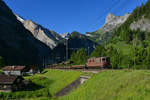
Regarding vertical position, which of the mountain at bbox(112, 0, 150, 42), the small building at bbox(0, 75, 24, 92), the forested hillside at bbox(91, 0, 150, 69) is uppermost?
the mountain at bbox(112, 0, 150, 42)

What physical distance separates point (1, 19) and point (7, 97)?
15840 centimetres

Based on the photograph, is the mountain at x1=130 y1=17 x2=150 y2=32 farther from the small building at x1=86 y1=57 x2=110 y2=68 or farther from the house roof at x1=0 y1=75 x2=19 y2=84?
the house roof at x1=0 y1=75 x2=19 y2=84

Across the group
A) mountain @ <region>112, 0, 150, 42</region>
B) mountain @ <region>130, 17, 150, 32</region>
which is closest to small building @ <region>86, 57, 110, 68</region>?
mountain @ <region>112, 0, 150, 42</region>

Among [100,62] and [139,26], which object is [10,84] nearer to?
[100,62]

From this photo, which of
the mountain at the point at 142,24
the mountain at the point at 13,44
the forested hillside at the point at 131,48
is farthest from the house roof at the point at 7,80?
the mountain at the point at 142,24

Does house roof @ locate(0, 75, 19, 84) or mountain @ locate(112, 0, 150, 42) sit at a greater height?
mountain @ locate(112, 0, 150, 42)

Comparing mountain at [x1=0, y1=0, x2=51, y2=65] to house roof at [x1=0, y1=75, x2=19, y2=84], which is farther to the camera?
mountain at [x1=0, y1=0, x2=51, y2=65]

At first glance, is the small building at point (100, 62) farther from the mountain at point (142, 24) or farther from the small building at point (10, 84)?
the mountain at point (142, 24)

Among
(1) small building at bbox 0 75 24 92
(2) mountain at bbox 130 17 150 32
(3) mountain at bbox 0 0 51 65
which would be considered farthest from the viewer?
(3) mountain at bbox 0 0 51 65

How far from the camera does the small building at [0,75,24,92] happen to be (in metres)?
42.2

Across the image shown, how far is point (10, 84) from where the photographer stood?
4241 centimetres

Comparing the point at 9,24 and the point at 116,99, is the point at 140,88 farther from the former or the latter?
the point at 9,24

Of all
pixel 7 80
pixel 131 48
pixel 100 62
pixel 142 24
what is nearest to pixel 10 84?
pixel 7 80

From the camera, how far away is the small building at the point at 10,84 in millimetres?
42219
